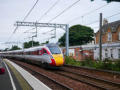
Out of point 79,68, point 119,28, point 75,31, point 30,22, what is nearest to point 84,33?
point 75,31

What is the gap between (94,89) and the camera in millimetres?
8633

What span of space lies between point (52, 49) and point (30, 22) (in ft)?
39.6

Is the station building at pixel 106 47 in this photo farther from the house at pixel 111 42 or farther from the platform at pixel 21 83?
the platform at pixel 21 83

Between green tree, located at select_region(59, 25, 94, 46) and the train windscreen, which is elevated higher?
green tree, located at select_region(59, 25, 94, 46)

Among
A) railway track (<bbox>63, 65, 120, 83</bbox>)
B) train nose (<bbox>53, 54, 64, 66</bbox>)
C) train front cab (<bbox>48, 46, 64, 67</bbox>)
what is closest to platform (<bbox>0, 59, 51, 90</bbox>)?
train front cab (<bbox>48, 46, 64, 67</bbox>)

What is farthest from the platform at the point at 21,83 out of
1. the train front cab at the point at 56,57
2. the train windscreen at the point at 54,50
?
the train windscreen at the point at 54,50

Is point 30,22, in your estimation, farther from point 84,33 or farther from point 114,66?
point 84,33

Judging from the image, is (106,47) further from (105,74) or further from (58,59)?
(105,74)

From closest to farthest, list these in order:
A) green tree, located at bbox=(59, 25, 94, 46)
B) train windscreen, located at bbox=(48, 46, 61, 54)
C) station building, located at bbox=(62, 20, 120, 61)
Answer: train windscreen, located at bbox=(48, 46, 61, 54) < station building, located at bbox=(62, 20, 120, 61) < green tree, located at bbox=(59, 25, 94, 46)

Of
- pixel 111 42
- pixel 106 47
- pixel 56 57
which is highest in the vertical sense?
pixel 111 42

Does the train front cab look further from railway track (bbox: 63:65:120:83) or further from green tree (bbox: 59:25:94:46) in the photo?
green tree (bbox: 59:25:94:46)

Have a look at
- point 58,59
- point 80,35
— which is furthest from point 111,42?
point 80,35

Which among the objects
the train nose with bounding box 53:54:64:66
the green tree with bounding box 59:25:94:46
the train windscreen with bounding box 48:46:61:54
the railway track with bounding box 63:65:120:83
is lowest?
the railway track with bounding box 63:65:120:83

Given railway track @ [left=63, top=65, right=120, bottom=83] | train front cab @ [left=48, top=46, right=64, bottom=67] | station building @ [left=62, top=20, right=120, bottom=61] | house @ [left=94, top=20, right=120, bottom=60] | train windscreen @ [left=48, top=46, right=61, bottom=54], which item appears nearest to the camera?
railway track @ [left=63, top=65, right=120, bottom=83]
